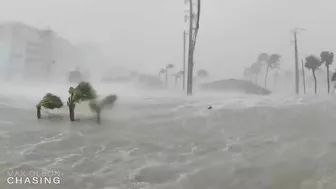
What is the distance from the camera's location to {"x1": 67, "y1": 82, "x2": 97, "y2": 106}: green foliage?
3354mm

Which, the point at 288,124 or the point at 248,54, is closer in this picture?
the point at 288,124

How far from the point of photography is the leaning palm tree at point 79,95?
3354 mm

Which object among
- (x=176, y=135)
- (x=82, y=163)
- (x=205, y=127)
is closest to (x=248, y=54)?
(x=205, y=127)

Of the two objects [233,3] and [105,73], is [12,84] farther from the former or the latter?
[233,3]

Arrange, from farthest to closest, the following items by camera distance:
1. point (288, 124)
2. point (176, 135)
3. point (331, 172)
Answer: point (288, 124)
point (176, 135)
point (331, 172)

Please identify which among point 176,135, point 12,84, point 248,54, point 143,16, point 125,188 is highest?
point 143,16

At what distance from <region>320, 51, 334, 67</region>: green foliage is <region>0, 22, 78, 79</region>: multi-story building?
3.30 metres

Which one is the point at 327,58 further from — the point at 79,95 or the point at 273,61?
the point at 79,95

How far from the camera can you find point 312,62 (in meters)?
4.84

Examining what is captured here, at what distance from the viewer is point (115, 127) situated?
3367 millimetres

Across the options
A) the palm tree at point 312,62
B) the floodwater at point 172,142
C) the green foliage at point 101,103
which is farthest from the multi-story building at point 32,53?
the palm tree at point 312,62

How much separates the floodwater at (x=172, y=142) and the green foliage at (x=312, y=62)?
28.1 inches

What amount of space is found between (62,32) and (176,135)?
2.02m

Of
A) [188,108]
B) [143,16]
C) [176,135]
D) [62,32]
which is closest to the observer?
[176,135]
